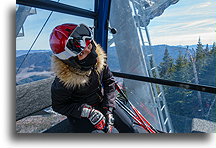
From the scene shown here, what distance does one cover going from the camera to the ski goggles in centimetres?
93

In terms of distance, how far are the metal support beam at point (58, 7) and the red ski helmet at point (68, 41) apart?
15.7 inches

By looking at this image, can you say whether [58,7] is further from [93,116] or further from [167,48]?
[167,48]

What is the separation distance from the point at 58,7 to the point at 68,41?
622mm

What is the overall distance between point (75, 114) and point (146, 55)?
1.37m

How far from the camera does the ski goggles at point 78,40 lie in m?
0.93

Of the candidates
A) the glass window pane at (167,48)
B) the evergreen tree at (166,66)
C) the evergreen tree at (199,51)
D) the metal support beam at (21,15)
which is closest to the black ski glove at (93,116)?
the metal support beam at (21,15)

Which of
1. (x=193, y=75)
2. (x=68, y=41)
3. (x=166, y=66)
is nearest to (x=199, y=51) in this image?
(x=193, y=75)

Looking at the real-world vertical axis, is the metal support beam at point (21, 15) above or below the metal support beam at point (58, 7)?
below

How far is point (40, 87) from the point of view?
1.75 m

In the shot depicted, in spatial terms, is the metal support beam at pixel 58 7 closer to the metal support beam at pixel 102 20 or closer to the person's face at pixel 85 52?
the metal support beam at pixel 102 20

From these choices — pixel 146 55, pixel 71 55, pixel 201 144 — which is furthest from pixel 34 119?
pixel 146 55

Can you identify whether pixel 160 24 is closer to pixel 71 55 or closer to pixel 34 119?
pixel 71 55

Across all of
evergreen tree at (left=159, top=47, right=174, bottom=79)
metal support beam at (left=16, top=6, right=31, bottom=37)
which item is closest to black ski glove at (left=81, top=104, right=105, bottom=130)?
metal support beam at (left=16, top=6, right=31, bottom=37)

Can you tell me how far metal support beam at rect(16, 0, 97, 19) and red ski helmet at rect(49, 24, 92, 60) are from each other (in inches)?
15.7
